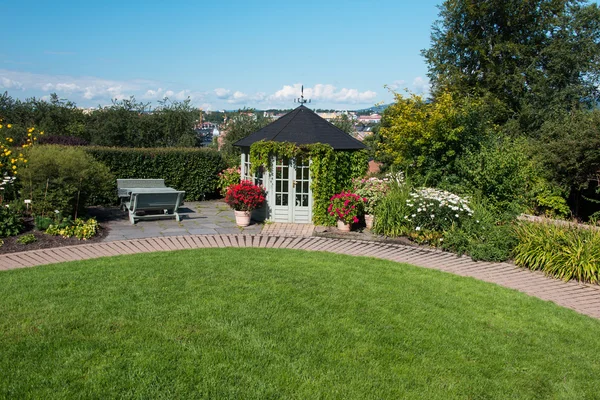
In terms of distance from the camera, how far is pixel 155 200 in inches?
441

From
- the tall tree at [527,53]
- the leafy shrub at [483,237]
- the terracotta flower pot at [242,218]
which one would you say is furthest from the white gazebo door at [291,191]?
the tall tree at [527,53]

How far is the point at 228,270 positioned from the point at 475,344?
3554 millimetres

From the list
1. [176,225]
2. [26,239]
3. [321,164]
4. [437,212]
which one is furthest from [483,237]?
[26,239]

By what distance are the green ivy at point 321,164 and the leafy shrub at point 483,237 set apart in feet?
9.59

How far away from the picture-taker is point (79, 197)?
10.4m

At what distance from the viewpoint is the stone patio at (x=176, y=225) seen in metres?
10.0

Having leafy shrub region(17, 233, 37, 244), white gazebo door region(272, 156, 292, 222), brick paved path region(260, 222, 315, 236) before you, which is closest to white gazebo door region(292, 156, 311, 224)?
white gazebo door region(272, 156, 292, 222)

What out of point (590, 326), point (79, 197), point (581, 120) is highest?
point (581, 120)

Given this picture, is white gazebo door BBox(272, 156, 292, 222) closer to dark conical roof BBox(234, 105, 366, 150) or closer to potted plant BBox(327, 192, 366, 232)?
dark conical roof BBox(234, 105, 366, 150)

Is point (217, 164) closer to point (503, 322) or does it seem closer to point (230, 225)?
point (230, 225)

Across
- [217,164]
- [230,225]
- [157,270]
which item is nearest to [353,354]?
[157,270]

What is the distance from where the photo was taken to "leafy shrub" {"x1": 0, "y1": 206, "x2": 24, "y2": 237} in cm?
888

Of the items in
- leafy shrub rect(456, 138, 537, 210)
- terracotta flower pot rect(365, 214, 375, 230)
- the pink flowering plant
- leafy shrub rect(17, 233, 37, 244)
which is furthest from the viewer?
the pink flowering plant

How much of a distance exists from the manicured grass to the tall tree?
691 inches
